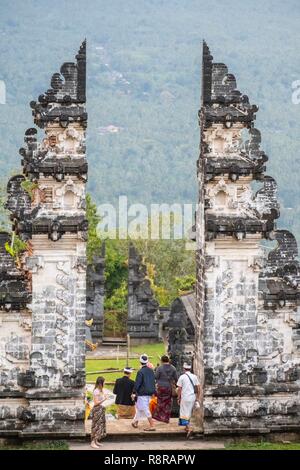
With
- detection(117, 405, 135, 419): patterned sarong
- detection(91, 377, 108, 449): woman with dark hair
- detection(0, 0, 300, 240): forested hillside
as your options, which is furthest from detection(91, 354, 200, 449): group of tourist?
detection(0, 0, 300, 240): forested hillside

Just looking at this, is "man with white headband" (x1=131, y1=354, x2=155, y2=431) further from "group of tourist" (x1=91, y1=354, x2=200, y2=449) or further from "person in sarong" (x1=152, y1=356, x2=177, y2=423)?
"person in sarong" (x1=152, y1=356, x2=177, y2=423)

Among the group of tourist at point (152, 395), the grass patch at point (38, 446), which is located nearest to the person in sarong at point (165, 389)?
the group of tourist at point (152, 395)

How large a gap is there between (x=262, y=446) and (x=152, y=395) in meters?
2.43

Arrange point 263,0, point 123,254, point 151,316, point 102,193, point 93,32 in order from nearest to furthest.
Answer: point 151,316 → point 123,254 → point 102,193 → point 93,32 → point 263,0

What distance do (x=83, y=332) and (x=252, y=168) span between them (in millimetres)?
4585

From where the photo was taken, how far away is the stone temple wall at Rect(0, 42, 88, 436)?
77.7 feet

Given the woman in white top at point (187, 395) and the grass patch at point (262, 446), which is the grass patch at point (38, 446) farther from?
the grass patch at point (262, 446)

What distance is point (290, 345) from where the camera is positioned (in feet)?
80.4

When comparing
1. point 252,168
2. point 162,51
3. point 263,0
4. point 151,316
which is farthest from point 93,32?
point 252,168

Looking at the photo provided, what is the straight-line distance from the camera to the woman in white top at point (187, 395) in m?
24.0
